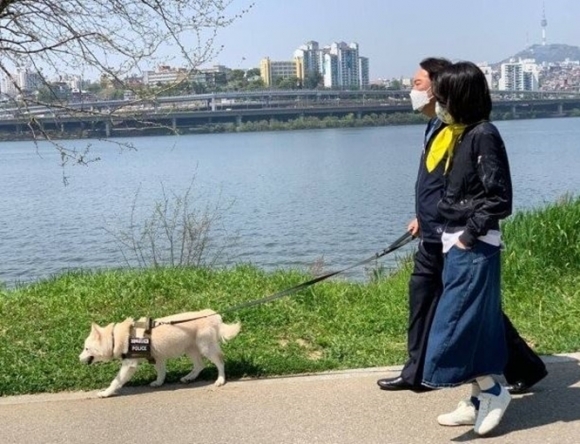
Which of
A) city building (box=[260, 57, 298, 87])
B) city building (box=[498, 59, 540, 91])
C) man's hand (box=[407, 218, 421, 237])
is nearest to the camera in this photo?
man's hand (box=[407, 218, 421, 237])

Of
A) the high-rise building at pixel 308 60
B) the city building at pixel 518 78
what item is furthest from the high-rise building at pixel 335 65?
the city building at pixel 518 78

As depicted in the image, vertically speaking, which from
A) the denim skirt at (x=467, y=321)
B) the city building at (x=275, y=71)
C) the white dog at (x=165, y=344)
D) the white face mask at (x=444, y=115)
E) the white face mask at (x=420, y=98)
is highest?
the city building at (x=275, y=71)

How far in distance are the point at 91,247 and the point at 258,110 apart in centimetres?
2664

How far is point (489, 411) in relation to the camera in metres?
4.23

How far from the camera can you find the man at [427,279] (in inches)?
178

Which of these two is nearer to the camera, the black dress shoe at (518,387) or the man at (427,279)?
the man at (427,279)

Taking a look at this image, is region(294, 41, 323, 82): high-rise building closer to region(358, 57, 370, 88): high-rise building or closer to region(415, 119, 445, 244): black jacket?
region(358, 57, 370, 88): high-rise building

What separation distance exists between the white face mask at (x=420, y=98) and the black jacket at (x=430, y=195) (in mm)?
119

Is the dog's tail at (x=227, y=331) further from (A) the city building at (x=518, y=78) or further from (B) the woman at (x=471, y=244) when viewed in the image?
(A) the city building at (x=518, y=78)

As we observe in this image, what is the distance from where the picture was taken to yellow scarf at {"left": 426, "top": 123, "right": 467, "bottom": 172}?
13.9 feet

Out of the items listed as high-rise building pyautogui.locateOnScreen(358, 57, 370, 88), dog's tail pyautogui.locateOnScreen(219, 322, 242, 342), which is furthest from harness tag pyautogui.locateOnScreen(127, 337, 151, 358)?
high-rise building pyautogui.locateOnScreen(358, 57, 370, 88)

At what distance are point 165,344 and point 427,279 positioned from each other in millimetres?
1703

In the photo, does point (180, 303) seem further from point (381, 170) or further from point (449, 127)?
point (381, 170)

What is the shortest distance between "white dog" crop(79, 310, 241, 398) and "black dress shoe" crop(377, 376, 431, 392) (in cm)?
103
